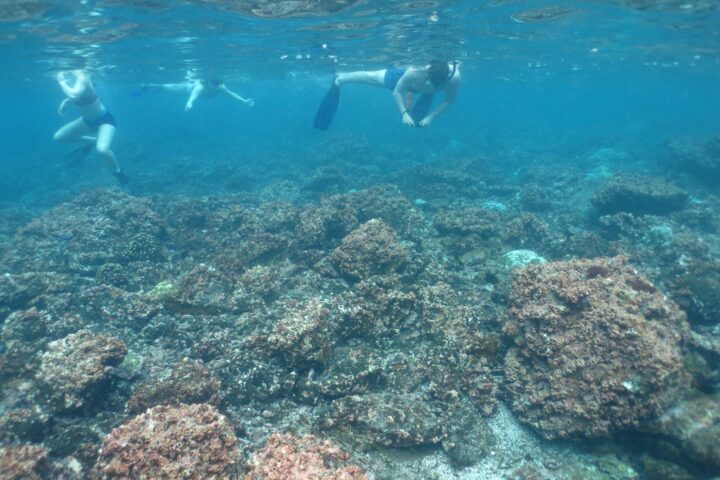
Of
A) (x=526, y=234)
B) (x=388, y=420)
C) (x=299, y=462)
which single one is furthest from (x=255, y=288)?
(x=526, y=234)

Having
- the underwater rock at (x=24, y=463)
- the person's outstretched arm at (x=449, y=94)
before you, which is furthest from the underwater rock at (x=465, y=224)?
the underwater rock at (x=24, y=463)

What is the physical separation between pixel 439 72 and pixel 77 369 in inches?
470

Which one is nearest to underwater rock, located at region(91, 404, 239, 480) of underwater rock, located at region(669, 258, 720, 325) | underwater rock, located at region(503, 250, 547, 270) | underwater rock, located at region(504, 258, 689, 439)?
underwater rock, located at region(504, 258, 689, 439)

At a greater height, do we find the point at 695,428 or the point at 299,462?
the point at 299,462

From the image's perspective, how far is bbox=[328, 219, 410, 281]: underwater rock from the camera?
29.4 ft

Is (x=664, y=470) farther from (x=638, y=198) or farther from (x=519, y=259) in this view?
(x=638, y=198)

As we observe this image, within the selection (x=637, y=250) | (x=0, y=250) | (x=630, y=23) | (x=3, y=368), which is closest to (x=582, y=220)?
(x=637, y=250)

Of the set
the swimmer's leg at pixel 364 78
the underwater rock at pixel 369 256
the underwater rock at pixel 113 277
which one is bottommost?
the underwater rock at pixel 113 277

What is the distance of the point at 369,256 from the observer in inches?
354

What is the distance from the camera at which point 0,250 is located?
44.1 feet

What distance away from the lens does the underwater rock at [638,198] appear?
14.8m

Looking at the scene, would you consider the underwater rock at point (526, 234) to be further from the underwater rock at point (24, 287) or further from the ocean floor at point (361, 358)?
the underwater rock at point (24, 287)

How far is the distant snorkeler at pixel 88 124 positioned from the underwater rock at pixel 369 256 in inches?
543

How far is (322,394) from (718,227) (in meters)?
17.7
